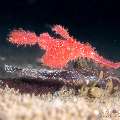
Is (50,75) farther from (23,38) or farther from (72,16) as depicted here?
(72,16)

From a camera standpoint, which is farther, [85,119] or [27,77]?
[27,77]

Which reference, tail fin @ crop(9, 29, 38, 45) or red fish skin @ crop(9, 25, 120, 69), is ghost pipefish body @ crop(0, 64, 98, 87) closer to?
red fish skin @ crop(9, 25, 120, 69)

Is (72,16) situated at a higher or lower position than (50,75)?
higher

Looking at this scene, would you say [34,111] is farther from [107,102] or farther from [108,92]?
[108,92]

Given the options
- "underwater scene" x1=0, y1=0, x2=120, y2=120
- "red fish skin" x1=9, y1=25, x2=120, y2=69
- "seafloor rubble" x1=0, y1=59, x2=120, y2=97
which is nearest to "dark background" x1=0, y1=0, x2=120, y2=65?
"underwater scene" x1=0, y1=0, x2=120, y2=120

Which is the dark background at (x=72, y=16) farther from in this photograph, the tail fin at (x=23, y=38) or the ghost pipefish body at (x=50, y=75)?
the tail fin at (x=23, y=38)

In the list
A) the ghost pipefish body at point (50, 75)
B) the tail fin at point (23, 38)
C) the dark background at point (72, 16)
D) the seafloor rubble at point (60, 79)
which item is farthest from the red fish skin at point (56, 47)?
the dark background at point (72, 16)

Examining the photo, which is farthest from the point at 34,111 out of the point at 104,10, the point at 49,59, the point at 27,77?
the point at 104,10

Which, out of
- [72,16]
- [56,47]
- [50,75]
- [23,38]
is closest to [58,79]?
[50,75]
